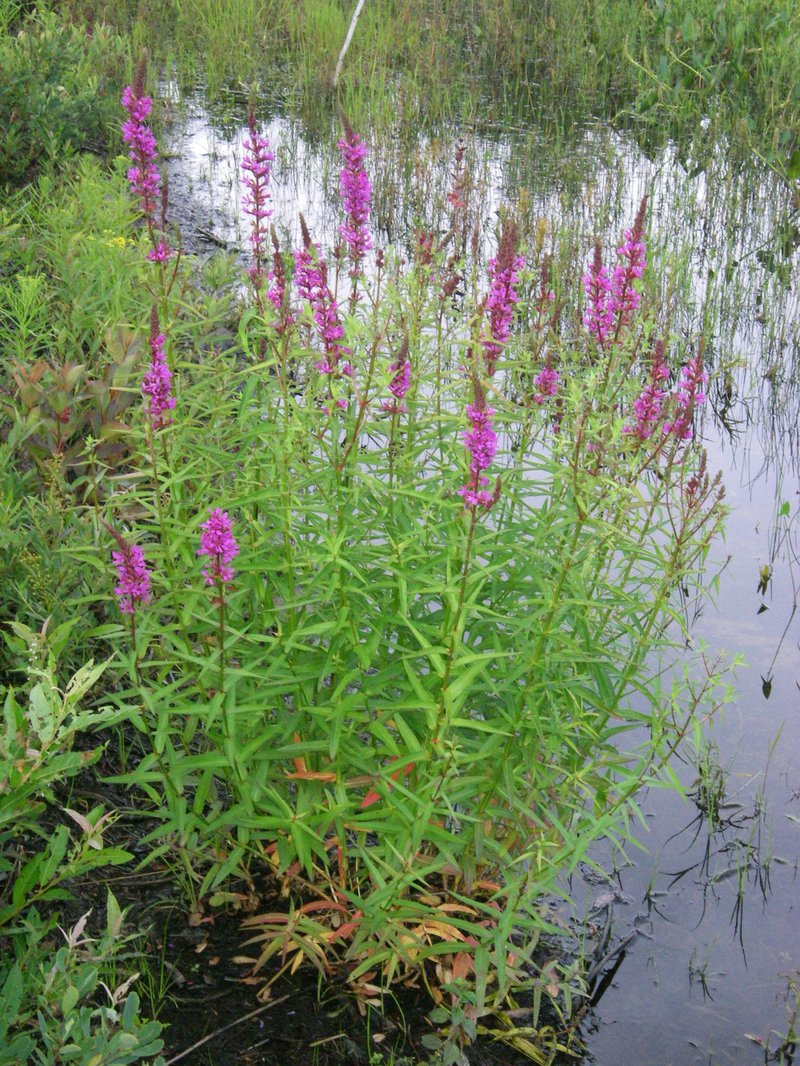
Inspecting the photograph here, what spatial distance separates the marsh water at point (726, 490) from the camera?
3.42m

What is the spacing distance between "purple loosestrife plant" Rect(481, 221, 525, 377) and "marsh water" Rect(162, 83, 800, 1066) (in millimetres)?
1140

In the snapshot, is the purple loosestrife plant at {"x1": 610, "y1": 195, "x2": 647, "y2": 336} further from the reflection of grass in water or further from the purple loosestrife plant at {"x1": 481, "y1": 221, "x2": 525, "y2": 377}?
the reflection of grass in water

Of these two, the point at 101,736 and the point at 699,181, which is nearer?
the point at 101,736

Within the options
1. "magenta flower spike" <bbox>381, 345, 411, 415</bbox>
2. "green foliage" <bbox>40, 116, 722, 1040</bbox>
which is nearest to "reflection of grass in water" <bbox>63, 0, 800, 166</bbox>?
"green foliage" <bbox>40, 116, 722, 1040</bbox>

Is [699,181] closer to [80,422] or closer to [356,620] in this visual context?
[80,422]

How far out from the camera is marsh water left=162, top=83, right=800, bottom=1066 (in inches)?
135

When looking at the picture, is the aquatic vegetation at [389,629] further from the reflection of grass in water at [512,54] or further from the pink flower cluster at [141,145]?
the reflection of grass in water at [512,54]

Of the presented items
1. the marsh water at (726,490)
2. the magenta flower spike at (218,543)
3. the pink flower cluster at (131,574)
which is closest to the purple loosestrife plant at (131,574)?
the pink flower cluster at (131,574)

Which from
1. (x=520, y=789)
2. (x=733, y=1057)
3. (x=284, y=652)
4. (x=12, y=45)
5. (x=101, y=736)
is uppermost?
(x=12, y=45)

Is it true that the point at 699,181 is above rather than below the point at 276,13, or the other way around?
below

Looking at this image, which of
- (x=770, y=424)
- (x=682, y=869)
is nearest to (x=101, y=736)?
(x=682, y=869)

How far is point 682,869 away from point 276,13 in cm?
1229

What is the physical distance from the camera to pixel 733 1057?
319 cm

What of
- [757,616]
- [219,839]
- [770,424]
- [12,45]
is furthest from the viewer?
[12,45]
